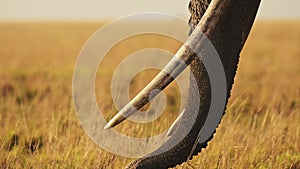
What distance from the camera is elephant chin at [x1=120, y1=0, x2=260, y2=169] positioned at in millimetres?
2074

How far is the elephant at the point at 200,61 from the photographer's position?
6.79 ft

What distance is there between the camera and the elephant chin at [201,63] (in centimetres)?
207

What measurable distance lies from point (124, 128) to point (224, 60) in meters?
1.91

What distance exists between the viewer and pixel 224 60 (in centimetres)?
220

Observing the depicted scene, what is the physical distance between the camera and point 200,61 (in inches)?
85.7

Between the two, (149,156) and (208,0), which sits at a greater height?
(208,0)

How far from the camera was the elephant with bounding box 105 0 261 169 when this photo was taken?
2.07 meters

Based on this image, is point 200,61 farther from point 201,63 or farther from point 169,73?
point 169,73

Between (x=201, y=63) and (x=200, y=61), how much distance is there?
2 cm

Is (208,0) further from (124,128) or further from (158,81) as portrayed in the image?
(124,128)

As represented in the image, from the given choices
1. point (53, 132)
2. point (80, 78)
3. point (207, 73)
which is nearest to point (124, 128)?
point (53, 132)

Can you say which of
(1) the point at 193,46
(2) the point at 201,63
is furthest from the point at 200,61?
(1) the point at 193,46

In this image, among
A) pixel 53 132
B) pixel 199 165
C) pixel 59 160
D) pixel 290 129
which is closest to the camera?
pixel 199 165

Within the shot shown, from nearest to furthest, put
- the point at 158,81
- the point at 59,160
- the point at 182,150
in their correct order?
the point at 158,81
the point at 182,150
the point at 59,160
